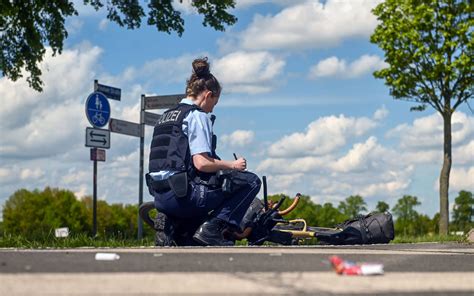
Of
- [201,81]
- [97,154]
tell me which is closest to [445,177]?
[97,154]

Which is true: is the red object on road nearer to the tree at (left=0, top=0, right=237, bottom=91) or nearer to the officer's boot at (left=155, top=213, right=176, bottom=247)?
the officer's boot at (left=155, top=213, right=176, bottom=247)

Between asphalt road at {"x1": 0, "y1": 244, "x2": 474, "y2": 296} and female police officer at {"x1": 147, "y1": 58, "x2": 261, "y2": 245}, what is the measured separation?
1.93 meters

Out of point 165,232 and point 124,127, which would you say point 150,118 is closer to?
point 124,127

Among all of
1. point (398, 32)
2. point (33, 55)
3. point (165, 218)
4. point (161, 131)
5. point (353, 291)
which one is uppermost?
point (398, 32)

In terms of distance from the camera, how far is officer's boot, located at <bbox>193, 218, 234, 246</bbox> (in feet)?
24.4

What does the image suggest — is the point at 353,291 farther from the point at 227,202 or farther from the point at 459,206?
the point at 459,206

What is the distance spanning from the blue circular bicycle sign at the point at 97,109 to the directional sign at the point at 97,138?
0.39 ft

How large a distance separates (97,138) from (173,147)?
25.8 ft

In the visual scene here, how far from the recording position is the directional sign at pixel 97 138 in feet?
49.2

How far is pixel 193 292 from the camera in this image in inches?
137

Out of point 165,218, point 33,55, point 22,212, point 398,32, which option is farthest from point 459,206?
point 165,218

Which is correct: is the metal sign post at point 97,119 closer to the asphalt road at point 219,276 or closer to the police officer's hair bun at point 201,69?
the police officer's hair bun at point 201,69

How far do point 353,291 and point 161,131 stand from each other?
4.29 m

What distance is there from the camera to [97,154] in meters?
15.5
